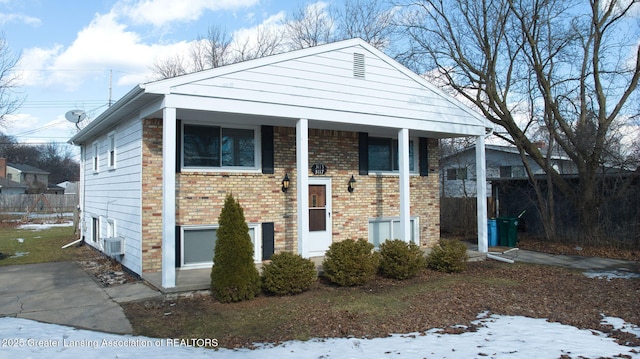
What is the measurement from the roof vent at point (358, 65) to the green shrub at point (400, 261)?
3.65 meters

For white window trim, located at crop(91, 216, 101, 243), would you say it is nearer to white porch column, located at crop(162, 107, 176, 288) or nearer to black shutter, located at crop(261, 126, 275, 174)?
black shutter, located at crop(261, 126, 275, 174)

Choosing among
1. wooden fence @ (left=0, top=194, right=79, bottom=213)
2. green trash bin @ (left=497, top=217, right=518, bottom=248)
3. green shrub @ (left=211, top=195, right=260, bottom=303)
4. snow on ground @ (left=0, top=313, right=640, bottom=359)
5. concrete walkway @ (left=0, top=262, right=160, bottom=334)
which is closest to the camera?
snow on ground @ (left=0, top=313, right=640, bottom=359)

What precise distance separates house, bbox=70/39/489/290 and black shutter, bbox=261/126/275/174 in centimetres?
2

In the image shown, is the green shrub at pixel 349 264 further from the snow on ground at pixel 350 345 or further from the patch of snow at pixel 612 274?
the patch of snow at pixel 612 274

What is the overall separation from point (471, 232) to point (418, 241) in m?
5.44

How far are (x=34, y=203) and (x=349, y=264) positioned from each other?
3535 centimetres

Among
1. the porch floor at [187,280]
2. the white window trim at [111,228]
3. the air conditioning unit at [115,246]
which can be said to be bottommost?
the porch floor at [187,280]

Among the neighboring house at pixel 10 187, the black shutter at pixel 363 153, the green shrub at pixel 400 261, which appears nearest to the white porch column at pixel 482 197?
the black shutter at pixel 363 153

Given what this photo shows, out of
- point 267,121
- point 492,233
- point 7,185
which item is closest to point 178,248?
point 267,121

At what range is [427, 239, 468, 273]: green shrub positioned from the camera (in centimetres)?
965

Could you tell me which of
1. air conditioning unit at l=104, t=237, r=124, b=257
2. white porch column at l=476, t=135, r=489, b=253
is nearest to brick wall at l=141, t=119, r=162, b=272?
air conditioning unit at l=104, t=237, r=124, b=257

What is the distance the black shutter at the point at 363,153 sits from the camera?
11508mm

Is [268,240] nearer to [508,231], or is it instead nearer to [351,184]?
[351,184]

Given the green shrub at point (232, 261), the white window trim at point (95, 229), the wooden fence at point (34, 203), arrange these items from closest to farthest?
1. the green shrub at point (232, 261)
2. the white window trim at point (95, 229)
3. the wooden fence at point (34, 203)
